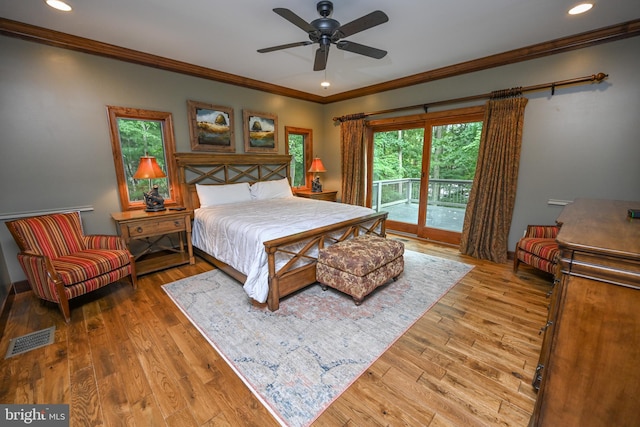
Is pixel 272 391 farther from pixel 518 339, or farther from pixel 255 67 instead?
pixel 255 67

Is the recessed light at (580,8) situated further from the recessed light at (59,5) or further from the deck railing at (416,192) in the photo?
the recessed light at (59,5)

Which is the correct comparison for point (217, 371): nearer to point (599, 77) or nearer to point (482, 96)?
point (482, 96)

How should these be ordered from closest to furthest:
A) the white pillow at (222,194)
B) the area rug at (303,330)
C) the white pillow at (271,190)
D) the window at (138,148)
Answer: the area rug at (303,330), the window at (138,148), the white pillow at (222,194), the white pillow at (271,190)

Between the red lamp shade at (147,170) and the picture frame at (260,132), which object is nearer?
the red lamp shade at (147,170)

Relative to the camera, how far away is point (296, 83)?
4676 mm

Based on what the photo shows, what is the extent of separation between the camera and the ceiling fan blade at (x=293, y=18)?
192 centimetres

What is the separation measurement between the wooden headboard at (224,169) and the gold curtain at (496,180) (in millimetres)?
3323

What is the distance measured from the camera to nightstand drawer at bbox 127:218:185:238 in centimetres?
310

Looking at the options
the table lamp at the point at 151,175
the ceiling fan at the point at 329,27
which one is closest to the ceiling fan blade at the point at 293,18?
the ceiling fan at the point at 329,27

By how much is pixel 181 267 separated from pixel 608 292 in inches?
155

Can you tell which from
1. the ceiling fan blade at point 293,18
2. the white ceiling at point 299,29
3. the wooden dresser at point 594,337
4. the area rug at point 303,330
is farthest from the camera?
the white ceiling at point 299,29

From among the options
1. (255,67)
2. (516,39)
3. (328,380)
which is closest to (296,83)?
(255,67)

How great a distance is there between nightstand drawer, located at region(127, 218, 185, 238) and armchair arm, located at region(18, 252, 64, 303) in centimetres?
83

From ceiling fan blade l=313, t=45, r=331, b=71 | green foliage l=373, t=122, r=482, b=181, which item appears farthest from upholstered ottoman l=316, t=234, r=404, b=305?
green foliage l=373, t=122, r=482, b=181
